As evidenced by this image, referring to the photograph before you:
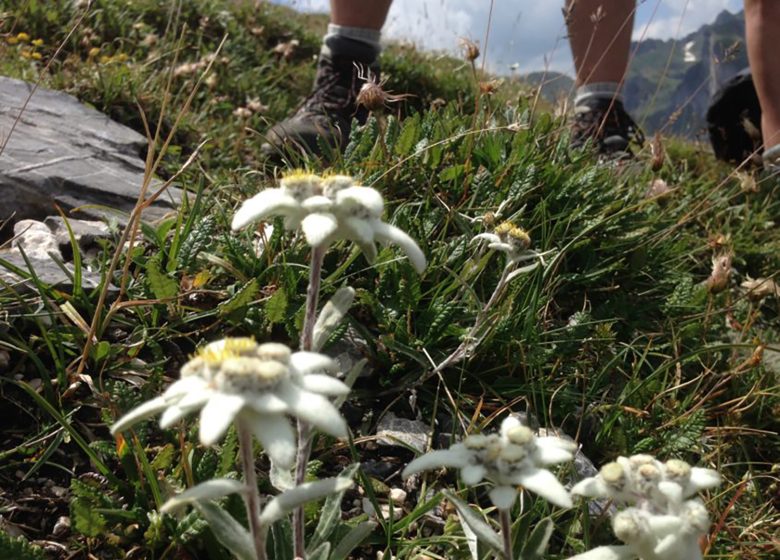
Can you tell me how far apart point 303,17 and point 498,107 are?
5.66m

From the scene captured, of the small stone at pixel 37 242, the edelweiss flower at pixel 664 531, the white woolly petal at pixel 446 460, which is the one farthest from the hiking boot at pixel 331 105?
the edelweiss flower at pixel 664 531

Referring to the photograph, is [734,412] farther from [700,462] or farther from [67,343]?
[67,343]

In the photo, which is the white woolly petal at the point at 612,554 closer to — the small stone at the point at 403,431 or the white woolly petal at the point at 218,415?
the white woolly petal at the point at 218,415

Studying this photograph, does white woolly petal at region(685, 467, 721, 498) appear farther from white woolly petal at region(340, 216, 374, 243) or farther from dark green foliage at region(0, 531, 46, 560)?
dark green foliage at region(0, 531, 46, 560)

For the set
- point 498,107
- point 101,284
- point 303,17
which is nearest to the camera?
point 101,284

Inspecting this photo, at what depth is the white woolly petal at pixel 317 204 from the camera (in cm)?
126

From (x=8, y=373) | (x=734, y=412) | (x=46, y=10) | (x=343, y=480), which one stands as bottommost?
(x=8, y=373)

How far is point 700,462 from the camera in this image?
2.17 meters

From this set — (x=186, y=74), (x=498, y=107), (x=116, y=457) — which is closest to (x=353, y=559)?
(x=116, y=457)

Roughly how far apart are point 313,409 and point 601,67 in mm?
3968

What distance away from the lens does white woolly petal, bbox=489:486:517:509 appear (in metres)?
1.10

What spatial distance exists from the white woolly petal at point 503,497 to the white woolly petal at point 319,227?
51 centimetres

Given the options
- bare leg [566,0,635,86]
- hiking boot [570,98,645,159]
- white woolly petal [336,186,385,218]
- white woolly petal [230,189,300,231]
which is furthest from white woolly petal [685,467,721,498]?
bare leg [566,0,635,86]

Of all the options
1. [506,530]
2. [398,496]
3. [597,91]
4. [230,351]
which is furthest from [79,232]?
[597,91]
